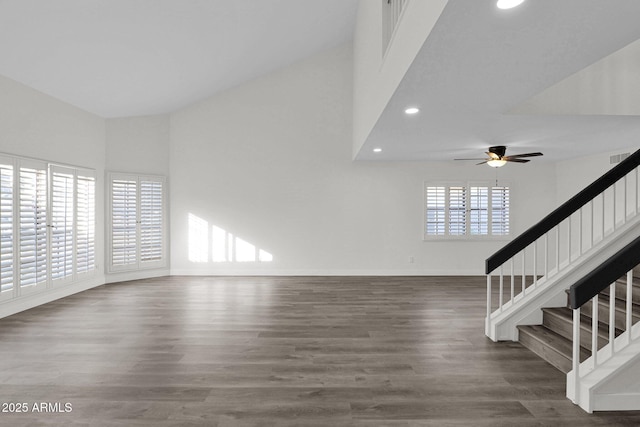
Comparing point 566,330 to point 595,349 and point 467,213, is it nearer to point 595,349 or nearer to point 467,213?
point 595,349

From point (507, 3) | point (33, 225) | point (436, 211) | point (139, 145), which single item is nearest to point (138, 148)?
point (139, 145)

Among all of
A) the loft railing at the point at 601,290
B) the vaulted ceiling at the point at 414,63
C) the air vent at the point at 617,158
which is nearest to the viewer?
the vaulted ceiling at the point at 414,63

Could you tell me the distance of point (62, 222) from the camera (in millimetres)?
5379

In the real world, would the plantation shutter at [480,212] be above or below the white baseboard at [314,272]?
above

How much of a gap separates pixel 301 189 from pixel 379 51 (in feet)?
11.5

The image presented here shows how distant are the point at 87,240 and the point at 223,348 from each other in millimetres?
3887

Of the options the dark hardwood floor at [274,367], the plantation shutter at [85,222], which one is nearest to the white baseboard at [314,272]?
the plantation shutter at [85,222]

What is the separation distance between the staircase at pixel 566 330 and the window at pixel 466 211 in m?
4.02

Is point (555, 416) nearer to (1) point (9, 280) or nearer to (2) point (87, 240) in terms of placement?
(1) point (9, 280)

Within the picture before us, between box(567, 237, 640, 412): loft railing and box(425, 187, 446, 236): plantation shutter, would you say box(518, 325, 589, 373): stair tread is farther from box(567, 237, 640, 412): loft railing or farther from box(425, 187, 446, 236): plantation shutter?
box(425, 187, 446, 236): plantation shutter

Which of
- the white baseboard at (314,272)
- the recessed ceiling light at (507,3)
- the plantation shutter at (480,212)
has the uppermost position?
→ the recessed ceiling light at (507,3)

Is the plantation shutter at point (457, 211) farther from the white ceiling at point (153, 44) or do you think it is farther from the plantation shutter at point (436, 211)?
the white ceiling at point (153, 44)

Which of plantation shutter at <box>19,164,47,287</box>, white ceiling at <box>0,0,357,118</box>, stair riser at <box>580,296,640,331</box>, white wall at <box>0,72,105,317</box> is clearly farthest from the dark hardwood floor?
white ceiling at <box>0,0,357,118</box>

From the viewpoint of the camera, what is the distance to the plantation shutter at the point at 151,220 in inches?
270
